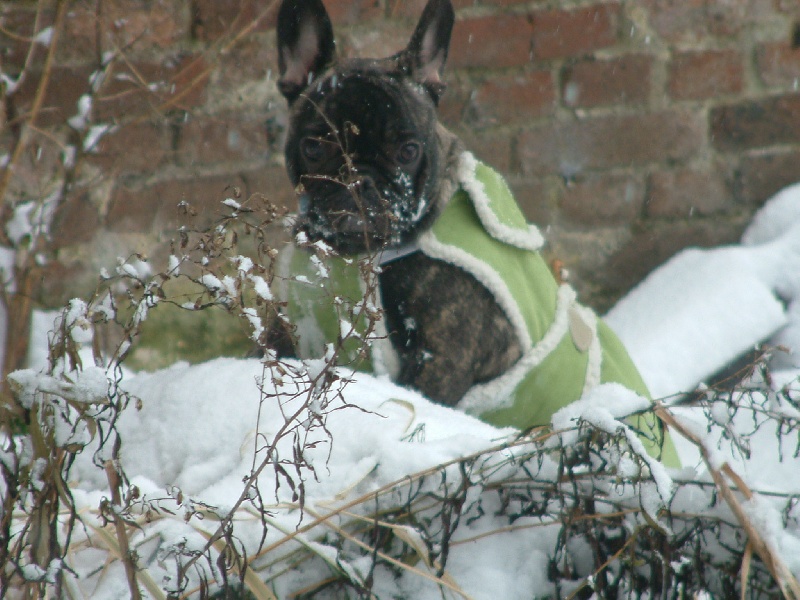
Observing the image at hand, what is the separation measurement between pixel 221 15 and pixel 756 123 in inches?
59.6

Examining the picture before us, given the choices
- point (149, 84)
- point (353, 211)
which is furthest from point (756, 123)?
point (149, 84)

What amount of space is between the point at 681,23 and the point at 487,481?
1.85 meters

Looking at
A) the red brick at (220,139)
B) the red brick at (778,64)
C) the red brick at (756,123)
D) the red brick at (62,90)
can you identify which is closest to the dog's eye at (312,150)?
the red brick at (220,139)

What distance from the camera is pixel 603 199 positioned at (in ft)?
7.20

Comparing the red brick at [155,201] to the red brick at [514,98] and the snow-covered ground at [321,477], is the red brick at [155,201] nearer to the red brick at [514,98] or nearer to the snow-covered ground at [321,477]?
the red brick at [514,98]

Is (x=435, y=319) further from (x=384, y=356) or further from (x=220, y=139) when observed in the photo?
(x=220, y=139)

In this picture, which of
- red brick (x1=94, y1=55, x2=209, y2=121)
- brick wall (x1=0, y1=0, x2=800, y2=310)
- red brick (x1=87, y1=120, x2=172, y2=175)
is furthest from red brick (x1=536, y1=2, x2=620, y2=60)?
red brick (x1=87, y1=120, x2=172, y2=175)

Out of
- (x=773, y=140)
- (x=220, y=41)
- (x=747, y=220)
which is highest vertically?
(x=220, y=41)

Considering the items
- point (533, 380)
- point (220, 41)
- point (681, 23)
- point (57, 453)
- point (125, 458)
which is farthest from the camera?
point (681, 23)

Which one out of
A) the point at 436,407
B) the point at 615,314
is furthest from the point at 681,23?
the point at 436,407

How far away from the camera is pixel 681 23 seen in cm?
212

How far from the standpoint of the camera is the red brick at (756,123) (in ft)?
7.16

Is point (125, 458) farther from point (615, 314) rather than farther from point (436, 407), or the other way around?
point (615, 314)

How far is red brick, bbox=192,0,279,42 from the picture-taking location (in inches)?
77.4
